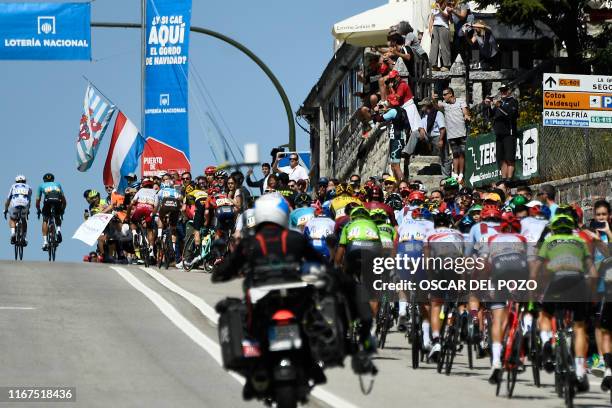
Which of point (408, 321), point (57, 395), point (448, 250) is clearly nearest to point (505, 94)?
point (408, 321)

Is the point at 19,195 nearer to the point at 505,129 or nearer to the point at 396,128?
the point at 396,128

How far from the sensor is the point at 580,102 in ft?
79.8

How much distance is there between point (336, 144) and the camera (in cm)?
5191

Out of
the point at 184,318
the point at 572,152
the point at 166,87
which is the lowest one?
the point at 184,318

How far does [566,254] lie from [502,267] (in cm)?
162

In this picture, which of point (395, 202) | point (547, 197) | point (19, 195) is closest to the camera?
point (547, 197)

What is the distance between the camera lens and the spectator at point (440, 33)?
31.2 meters

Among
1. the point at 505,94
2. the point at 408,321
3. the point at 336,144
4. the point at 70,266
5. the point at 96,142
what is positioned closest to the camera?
the point at 408,321

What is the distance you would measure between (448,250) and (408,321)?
281cm

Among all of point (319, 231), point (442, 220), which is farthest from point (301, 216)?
point (442, 220)

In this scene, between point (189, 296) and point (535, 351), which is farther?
point (189, 296)

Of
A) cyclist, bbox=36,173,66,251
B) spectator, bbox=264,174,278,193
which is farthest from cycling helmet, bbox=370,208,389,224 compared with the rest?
cyclist, bbox=36,173,66,251

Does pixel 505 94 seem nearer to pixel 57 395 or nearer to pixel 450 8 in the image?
pixel 450 8

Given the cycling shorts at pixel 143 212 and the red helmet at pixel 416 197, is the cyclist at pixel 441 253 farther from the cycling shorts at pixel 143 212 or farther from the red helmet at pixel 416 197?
the cycling shorts at pixel 143 212
